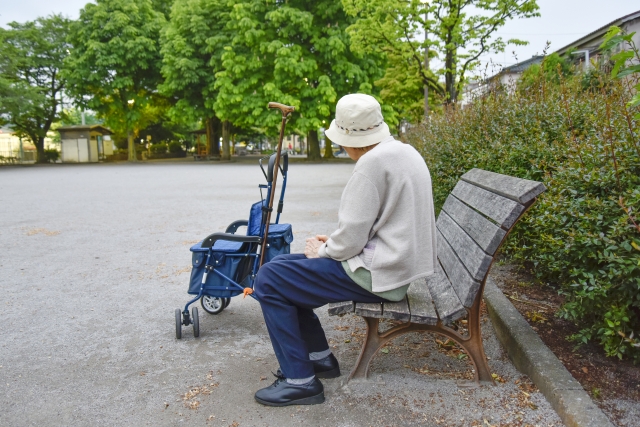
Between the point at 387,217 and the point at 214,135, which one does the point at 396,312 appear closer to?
the point at 387,217

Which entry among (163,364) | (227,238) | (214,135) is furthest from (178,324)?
(214,135)

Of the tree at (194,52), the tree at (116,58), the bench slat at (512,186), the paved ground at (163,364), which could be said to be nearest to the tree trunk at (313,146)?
Answer: the tree at (194,52)

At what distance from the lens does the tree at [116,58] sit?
39844mm

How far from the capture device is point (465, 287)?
296 cm

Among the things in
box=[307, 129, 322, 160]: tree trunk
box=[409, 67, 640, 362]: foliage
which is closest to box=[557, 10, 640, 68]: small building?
box=[409, 67, 640, 362]: foliage

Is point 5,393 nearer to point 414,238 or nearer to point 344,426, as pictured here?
point 344,426

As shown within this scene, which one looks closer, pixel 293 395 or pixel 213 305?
pixel 293 395

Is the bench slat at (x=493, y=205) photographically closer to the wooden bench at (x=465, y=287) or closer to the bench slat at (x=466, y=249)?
the wooden bench at (x=465, y=287)

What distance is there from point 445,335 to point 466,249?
53 centimetres

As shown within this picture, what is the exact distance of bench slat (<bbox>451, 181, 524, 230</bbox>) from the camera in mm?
2791

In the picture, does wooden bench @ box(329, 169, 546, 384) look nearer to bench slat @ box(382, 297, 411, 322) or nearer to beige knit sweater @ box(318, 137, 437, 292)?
bench slat @ box(382, 297, 411, 322)

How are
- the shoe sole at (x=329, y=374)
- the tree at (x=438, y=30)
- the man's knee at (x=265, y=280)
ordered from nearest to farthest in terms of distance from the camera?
the man's knee at (x=265, y=280), the shoe sole at (x=329, y=374), the tree at (x=438, y=30)

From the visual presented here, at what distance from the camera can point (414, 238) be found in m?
2.91

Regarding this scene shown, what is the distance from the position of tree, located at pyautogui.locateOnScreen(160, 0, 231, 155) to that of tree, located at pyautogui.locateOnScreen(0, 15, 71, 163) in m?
9.16
